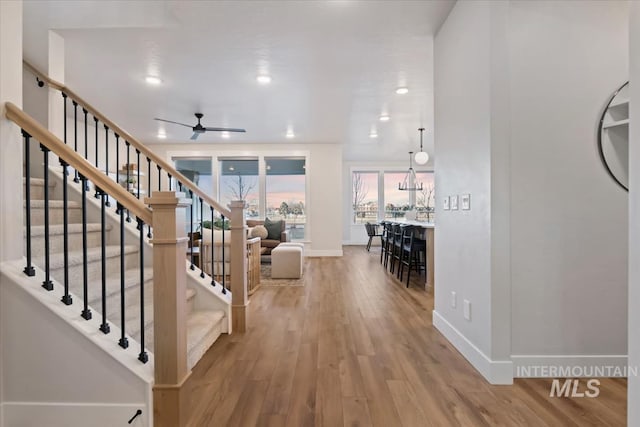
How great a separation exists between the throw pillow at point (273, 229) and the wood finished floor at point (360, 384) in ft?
13.0

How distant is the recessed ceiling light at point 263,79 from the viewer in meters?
4.09

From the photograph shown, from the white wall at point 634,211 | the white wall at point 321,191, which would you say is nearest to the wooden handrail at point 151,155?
the white wall at point 634,211

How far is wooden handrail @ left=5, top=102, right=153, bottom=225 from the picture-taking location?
153 cm

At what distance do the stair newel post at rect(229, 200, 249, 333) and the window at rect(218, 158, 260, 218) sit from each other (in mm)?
5420

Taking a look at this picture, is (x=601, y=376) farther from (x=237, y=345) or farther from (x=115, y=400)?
(x=115, y=400)

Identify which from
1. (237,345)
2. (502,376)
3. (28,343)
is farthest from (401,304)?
(28,343)

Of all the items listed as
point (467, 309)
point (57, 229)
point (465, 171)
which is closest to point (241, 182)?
point (57, 229)

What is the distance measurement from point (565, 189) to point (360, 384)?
184 centimetres

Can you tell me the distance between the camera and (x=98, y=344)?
153 cm

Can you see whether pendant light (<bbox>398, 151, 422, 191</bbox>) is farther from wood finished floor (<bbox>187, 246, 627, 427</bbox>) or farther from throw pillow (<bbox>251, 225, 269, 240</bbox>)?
wood finished floor (<bbox>187, 246, 627, 427</bbox>)

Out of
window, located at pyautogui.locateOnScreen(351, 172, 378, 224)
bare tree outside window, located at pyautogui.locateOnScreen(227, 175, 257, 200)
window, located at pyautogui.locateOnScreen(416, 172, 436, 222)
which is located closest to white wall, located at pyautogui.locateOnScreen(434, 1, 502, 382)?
bare tree outside window, located at pyautogui.locateOnScreen(227, 175, 257, 200)

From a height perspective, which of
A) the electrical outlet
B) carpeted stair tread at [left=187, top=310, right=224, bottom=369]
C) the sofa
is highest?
the sofa

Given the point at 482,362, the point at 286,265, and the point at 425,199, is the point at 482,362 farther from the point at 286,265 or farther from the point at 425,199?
the point at 425,199

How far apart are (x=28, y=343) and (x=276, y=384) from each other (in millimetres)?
1295
